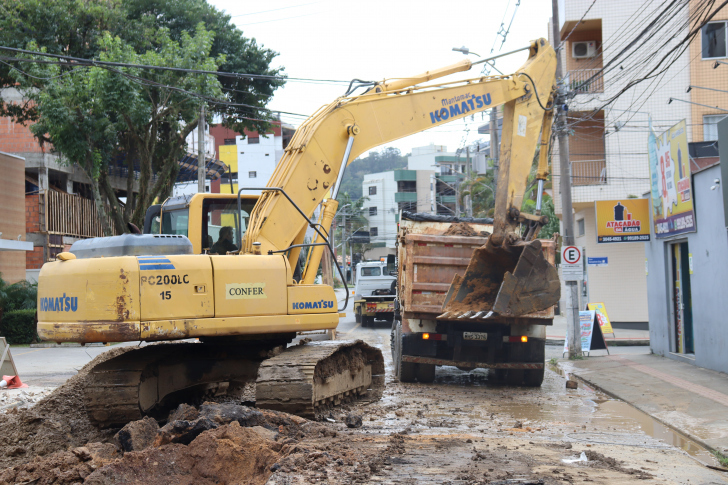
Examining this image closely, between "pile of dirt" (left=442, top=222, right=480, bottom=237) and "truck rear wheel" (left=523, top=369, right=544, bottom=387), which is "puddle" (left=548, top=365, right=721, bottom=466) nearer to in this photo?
"truck rear wheel" (left=523, top=369, right=544, bottom=387)

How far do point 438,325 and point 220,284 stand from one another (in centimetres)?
497

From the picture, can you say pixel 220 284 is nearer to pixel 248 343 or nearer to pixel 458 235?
pixel 248 343

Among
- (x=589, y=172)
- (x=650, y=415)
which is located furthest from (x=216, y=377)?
(x=589, y=172)

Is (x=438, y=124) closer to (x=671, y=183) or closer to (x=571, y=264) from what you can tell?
(x=571, y=264)

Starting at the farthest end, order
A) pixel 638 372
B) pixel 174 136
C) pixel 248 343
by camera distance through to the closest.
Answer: pixel 174 136
pixel 638 372
pixel 248 343

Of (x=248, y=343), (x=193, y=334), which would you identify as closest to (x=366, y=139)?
(x=248, y=343)

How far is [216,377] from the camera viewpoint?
28.0 ft

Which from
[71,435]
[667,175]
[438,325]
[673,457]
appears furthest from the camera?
[667,175]

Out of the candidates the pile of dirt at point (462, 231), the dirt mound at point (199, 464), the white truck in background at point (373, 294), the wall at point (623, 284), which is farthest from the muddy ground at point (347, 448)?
the wall at point (623, 284)

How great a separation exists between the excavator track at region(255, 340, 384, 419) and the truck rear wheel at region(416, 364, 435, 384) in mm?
1647

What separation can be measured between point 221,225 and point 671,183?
33.8 ft

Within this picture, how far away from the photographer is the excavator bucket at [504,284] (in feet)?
31.0

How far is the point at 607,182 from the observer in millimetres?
25156

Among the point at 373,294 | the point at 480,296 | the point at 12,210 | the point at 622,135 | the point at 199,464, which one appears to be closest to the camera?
the point at 199,464
